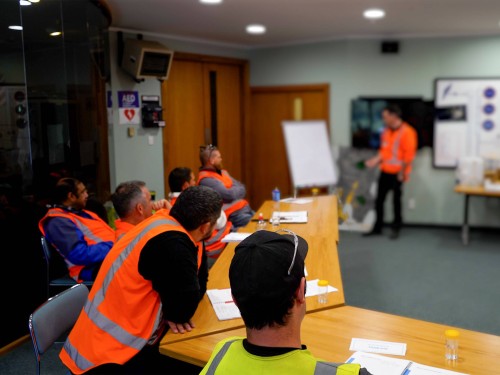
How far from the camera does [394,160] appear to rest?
6.16m

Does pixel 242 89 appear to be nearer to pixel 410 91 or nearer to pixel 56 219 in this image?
pixel 410 91

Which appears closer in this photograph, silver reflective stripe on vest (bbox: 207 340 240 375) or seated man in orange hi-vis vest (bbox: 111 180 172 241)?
silver reflective stripe on vest (bbox: 207 340 240 375)

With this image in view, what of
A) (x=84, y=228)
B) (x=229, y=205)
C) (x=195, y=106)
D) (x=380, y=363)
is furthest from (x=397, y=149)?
(x=380, y=363)

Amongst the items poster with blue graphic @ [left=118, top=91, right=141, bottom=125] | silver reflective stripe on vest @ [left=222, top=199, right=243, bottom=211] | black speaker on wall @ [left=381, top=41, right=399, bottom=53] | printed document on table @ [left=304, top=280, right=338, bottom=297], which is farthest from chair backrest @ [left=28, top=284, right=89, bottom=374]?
black speaker on wall @ [left=381, top=41, right=399, bottom=53]

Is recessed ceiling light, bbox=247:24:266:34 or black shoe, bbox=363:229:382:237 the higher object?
recessed ceiling light, bbox=247:24:266:34

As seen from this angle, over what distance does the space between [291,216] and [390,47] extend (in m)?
3.38

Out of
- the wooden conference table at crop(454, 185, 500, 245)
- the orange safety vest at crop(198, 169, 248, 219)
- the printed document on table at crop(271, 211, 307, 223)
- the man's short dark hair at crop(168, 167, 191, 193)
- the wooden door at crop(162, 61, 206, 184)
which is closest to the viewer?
the man's short dark hair at crop(168, 167, 191, 193)

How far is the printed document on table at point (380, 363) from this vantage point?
1.69 m

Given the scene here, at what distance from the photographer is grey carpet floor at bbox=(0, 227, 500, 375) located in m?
3.69

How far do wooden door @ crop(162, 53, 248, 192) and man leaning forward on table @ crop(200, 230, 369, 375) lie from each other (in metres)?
4.28

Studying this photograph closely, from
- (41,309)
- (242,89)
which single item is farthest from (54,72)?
(242,89)

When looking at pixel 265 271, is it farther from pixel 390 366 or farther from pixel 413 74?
pixel 413 74

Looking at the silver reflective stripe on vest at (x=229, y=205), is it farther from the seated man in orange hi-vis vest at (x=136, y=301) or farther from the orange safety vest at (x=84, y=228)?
the seated man in orange hi-vis vest at (x=136, y=301)

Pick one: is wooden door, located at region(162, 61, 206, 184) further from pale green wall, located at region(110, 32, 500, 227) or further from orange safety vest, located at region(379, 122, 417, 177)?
orange safety vest, located at region(379, 122, 417, 177)
